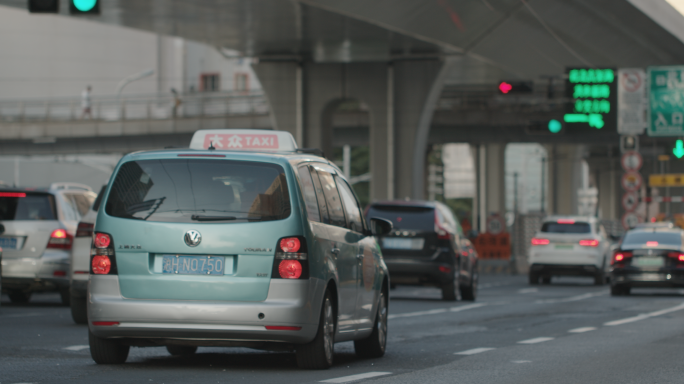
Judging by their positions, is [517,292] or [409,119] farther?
[409,119]

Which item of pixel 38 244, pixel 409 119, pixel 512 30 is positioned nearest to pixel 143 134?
pixel 409 119

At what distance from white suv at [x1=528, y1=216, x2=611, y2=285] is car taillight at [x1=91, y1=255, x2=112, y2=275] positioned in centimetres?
2321

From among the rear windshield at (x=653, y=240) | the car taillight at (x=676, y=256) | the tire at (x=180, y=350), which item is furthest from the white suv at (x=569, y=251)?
the tire at (x=180, y=350)

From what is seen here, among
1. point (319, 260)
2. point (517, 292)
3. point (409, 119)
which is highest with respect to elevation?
point (409, 119)

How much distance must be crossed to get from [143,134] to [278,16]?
3163 cm

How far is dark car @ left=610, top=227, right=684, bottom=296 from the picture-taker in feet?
79.9

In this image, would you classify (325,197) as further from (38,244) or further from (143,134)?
(143,134)

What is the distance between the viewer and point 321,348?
9.00 m

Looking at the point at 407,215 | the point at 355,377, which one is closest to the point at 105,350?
the point at 355,377

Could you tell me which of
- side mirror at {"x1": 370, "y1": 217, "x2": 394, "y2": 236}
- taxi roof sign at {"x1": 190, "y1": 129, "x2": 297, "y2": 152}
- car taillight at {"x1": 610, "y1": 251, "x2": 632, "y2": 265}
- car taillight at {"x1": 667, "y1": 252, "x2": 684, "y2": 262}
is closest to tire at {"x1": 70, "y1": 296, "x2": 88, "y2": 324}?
taxi roof sign at {"x1": 190, "y1": 129, "x2": 297, "y2": 152}

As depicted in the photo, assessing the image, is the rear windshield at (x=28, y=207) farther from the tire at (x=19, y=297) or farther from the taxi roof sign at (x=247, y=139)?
the taxi roof sign at (x=247, y=139)

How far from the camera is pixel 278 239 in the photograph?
862cm

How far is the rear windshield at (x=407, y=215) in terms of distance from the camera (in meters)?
21.1

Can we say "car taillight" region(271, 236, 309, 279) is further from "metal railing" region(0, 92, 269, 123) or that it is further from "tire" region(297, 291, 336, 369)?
"metal railing" region(0, 92, 269, 123)
